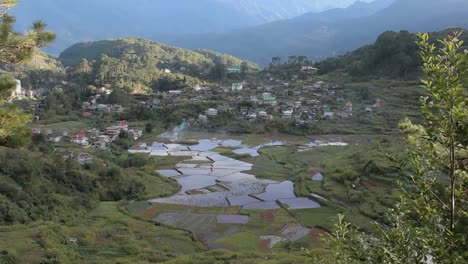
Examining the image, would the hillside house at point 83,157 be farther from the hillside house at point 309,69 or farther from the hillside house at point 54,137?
the hillside house at point 309,69

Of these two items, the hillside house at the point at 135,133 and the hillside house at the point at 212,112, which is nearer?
the hillside house at the point at 135,133

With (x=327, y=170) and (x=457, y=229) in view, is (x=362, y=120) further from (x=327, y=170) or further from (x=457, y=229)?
(x=457, y=229)

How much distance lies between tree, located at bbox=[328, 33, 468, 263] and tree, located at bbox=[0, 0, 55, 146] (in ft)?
19.6

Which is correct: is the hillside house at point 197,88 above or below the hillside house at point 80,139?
above

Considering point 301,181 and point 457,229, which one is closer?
point 457,229

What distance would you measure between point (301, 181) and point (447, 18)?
5592 inches

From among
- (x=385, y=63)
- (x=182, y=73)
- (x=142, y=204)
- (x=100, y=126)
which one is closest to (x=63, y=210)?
(x=142, y=204)

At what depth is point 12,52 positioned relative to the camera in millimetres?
7652

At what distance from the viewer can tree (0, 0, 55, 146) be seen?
7.37 m

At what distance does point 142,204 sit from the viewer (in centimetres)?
2597

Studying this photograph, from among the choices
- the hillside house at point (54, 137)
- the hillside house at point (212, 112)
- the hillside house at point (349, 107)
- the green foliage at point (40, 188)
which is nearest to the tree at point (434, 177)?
the green foliage at point (40, 188)

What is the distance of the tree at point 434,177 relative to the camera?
351cm

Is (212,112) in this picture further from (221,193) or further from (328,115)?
(221,193)

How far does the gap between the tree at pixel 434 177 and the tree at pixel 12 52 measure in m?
5.98
